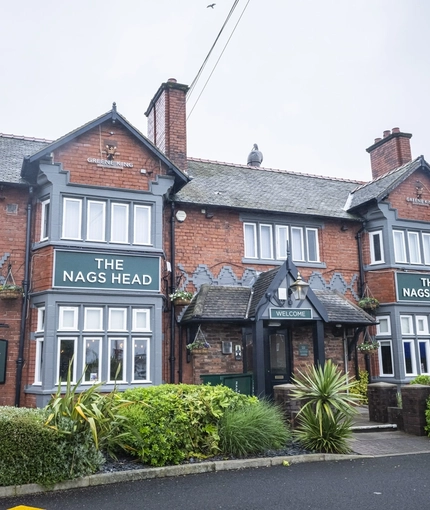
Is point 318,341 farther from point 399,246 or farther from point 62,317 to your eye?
point 62,317

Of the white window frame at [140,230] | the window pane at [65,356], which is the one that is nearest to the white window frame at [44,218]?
the white window frame at [140,230]

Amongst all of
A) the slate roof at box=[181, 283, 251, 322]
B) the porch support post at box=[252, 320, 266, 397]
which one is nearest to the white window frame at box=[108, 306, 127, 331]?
the slate roof at box=[181, 283, 251, 322]

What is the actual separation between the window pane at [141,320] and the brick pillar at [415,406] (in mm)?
6456

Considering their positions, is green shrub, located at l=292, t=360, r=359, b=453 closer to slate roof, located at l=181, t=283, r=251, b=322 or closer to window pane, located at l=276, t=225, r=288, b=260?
slate roof, located at l=181, t=283, r=251, b=322

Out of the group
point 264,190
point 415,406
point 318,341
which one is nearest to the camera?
point 415,406

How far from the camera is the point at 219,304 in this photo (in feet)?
48.2

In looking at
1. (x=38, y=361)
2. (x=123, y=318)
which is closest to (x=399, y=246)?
(x=123, y=318)

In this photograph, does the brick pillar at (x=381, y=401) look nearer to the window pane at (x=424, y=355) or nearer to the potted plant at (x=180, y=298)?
the window pane at (x=424, y=355)

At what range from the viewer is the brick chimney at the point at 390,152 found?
20172mm

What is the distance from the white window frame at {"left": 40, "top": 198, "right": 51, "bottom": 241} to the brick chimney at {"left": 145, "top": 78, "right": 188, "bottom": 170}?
182 inches

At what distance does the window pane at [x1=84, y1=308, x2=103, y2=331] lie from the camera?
13.2 metres

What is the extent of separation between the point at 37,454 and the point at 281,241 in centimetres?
1083

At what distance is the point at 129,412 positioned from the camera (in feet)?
28.7

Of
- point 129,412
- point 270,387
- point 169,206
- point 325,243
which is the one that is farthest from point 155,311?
point 325,243
